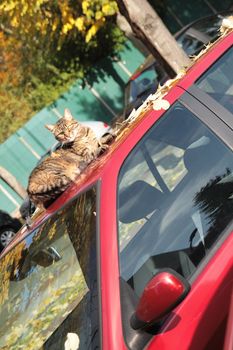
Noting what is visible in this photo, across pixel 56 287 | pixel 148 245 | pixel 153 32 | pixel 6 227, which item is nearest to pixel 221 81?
pixel 148 245

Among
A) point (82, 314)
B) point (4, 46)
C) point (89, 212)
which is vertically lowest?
point (82, 314)

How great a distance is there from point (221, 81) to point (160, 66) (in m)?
6.59

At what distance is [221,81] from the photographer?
123 inches

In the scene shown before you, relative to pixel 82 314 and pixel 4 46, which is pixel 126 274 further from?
pixel 4 46

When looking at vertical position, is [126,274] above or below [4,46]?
below

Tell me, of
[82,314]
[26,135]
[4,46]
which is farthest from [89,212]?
[4,46]

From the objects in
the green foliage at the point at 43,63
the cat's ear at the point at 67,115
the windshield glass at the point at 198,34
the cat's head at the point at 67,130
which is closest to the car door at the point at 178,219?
the cat's head at the point at 67,130

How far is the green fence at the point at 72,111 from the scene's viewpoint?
18.1 meters

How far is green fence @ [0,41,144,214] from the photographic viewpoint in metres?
18.1

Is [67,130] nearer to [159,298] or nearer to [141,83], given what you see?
[159,298]

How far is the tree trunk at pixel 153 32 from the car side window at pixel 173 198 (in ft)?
17.9

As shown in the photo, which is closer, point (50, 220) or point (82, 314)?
point (82, 314)

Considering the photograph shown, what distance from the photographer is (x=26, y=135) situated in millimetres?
18281

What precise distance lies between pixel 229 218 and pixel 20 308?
109 cm
